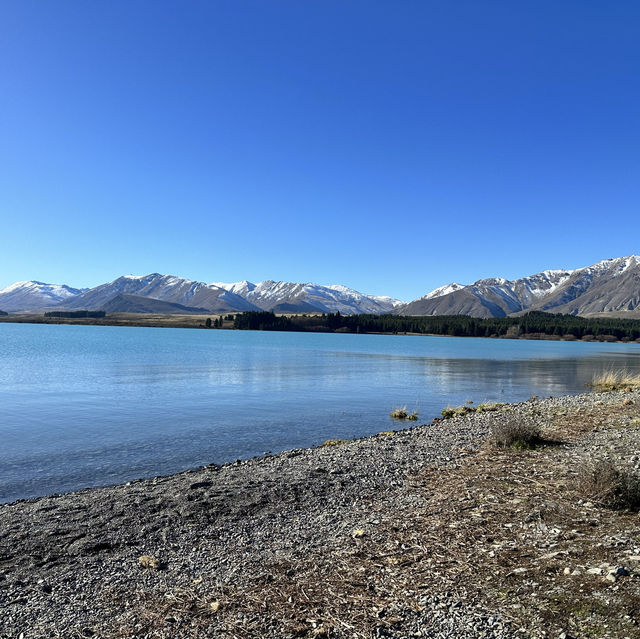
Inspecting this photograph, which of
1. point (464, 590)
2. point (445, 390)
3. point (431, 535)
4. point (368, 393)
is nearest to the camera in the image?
point (464, 590)

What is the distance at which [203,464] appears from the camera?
63.1 ft

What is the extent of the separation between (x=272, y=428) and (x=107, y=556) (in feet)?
54.9

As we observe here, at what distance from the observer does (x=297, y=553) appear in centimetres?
934

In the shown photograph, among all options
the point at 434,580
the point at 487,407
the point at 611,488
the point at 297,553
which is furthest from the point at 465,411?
the point at 434,580

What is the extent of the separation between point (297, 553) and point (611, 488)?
6591 mm

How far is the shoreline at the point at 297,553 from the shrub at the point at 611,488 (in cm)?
45

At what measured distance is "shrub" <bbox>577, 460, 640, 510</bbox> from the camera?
10148mm

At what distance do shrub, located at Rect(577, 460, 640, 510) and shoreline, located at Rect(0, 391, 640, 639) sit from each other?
449 millimetres

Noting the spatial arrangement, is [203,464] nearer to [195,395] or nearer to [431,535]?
[431,535]

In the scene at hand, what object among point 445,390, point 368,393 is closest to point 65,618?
point 368,393

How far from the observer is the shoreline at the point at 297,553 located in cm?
688

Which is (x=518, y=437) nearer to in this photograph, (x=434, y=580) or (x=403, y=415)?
(x=434, y=580)

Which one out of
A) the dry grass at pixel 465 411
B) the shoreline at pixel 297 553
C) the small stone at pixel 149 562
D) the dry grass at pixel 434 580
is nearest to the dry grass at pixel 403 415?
the dry grass at pixel 465 411

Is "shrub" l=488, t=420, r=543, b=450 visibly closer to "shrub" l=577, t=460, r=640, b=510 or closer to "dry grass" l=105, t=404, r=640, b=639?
"dry grass" l=105, t=404, r=640, b=639
